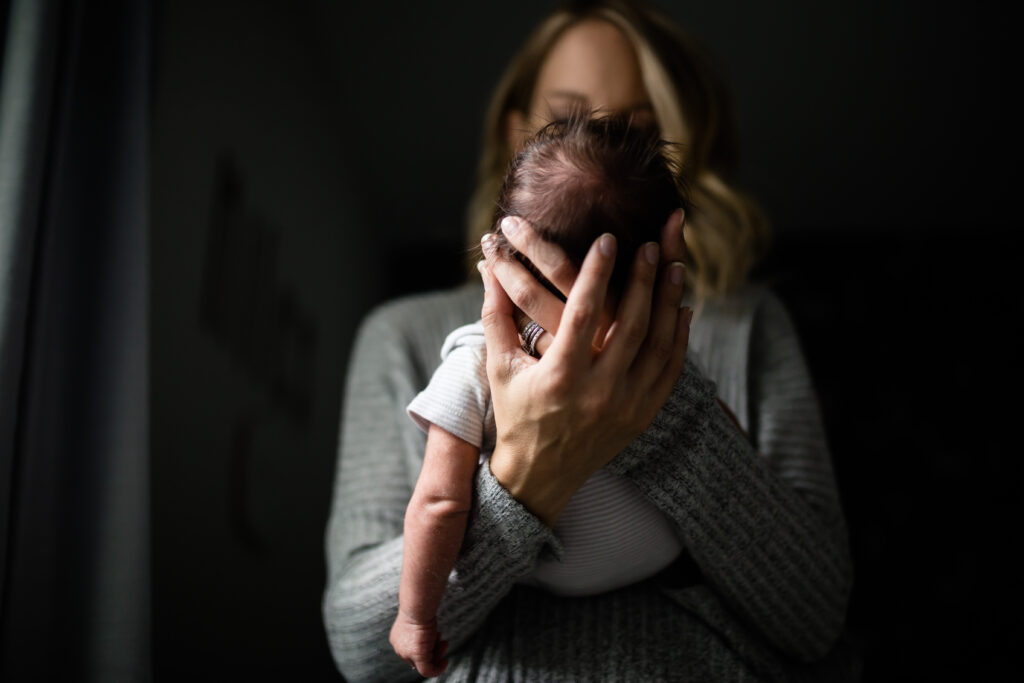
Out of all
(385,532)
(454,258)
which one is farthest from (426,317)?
(454,258)

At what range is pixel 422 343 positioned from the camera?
1022mm

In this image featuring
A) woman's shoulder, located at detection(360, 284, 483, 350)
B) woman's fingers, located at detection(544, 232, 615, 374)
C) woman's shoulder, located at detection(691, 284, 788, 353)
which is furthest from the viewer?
woman's shoulder, located at detection(360, 284, 483, 350)

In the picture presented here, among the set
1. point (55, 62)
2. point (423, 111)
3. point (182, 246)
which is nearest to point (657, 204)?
point (55, 62)

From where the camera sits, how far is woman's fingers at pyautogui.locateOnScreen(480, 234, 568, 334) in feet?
1.97

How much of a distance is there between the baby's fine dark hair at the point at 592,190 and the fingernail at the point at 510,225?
0.03 m

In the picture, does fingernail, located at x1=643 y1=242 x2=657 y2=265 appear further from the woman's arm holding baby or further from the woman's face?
the woman's face

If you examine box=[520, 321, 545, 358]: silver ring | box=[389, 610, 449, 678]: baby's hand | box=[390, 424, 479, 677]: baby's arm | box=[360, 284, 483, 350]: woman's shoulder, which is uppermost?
box=[520, 321, 545, 358]: silver ring

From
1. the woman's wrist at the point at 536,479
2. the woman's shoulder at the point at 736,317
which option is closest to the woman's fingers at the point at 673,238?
the woman's wrist at the point at 536,479

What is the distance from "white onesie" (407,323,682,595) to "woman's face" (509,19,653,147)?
511 mm

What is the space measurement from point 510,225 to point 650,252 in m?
0.13

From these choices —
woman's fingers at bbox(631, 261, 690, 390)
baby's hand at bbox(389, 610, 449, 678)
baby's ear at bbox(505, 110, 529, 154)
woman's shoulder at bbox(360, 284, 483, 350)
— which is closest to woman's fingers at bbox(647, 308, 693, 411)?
woman's fingers at bbox(631, 261, 690, 390)

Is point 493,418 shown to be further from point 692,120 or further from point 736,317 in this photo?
point 692,120

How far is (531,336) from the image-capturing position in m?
0.65

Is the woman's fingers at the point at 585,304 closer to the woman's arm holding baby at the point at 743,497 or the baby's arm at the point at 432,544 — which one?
the woman's arm holding baby at the point at 743,497
